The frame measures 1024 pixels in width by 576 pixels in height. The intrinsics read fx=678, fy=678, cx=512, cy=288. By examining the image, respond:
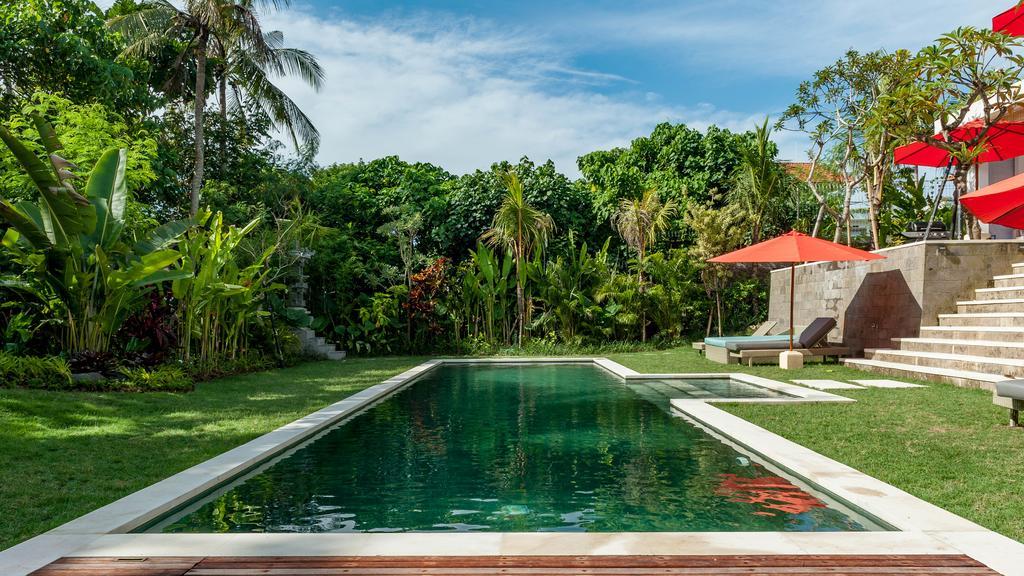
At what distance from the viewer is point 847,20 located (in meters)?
14.4

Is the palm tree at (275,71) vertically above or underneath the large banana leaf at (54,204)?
above

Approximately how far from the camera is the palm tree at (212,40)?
15.6m

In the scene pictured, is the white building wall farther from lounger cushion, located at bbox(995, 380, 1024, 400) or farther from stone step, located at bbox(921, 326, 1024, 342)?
lounger cushion, located at bbox(995, 380, 1024, 400)

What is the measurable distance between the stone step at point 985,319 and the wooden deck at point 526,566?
28.1 ft

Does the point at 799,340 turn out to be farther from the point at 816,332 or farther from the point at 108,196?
the point at 108,196

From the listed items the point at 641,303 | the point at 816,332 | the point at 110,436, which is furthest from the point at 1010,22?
the point at 110,436

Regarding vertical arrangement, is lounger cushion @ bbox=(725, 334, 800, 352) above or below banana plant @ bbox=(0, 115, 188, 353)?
below

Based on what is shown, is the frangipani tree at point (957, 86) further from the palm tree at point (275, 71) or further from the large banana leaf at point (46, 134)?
the palm tree at point (275, 71)

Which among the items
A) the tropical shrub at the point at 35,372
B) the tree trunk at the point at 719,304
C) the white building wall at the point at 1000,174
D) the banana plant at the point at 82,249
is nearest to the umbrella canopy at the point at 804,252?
the white building wall at the point at 1000,174

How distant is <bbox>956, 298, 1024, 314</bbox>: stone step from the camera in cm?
1002

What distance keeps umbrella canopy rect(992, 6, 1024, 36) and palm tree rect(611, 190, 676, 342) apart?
311 inches

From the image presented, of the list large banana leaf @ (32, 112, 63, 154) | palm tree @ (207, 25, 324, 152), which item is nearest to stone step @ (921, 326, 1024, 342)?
large banana leaf @ (32, 112, 63, 154)

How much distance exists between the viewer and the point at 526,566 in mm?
2863

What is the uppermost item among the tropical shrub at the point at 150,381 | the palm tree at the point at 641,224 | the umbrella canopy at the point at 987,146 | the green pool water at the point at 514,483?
the umbrella canopy at the point at 987,146
